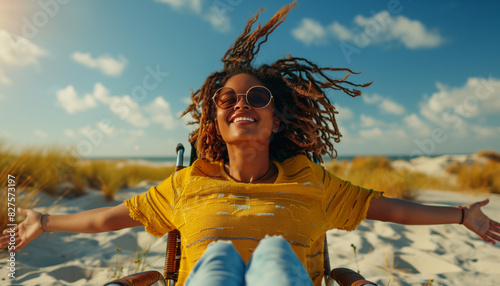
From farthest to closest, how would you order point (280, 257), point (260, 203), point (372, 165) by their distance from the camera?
point (372, 165) < point (260, 203) < point (280, 257)

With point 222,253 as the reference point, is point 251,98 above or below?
above

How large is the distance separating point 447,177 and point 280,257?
918 cm

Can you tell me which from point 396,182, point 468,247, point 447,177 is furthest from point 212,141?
point 447,177

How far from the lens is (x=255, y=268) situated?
118 cm

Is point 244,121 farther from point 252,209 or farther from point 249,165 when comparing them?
point 252,209

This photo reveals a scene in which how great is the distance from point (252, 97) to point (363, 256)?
7.98 feet

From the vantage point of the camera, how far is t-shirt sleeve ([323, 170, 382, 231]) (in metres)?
1.84

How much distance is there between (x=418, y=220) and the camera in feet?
5.85

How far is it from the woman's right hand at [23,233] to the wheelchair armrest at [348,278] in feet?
5.66

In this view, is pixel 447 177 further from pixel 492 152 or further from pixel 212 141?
pixel 212 141

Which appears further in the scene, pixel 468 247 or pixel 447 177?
pixel 447 177

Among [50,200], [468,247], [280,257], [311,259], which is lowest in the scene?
[468,247]

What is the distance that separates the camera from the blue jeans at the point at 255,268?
1.11 metres

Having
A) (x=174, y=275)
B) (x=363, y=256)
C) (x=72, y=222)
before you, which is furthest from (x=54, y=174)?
(x=363, y=256)
